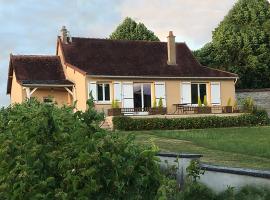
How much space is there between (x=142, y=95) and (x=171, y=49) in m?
4.22

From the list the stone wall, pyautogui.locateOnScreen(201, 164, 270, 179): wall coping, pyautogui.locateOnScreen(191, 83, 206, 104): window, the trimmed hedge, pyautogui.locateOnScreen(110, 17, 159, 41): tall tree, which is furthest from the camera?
pyautogui.locateOnScreen(110, 17, 159, 41): tall tree

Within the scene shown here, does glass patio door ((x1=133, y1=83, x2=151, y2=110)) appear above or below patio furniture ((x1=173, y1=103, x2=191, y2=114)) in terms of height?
above

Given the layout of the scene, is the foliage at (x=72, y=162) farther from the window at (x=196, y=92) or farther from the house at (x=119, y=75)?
the window at (x=196, y=92)

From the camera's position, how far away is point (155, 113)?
33062mm

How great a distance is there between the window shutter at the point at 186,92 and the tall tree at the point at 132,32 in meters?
17.3

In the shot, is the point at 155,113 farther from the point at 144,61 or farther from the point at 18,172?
the point at 18,172

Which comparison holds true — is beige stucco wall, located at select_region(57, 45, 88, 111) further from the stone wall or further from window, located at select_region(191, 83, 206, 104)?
the stone wall

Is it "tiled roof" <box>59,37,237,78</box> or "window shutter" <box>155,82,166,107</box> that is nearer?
"tiled roof" <box>59,37,237,78</box>

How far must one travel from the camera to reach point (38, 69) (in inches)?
1444

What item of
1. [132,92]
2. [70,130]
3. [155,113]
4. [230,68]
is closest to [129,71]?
[132,92]

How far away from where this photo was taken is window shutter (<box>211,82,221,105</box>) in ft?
122

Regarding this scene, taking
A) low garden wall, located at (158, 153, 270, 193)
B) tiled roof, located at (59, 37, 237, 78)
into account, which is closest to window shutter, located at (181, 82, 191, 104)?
tiled roof, located at (59, 37, 237, 78)

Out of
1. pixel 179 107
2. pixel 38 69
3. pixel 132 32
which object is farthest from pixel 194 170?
pixel 132 32

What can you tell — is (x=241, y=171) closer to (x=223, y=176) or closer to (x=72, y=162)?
(x=223, y=176)
